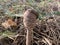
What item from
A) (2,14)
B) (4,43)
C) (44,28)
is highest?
(2,14)

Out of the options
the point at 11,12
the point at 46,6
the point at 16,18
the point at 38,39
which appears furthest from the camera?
the point at 46,6

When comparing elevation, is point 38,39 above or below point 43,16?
below

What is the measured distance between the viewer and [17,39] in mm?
1594

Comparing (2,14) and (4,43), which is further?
(2,14)

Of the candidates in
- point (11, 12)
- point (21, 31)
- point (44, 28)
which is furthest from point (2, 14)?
point (44, 28)

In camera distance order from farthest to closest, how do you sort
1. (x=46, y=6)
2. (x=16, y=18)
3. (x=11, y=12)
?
(x=46, y=6) → (x=11, y=12) → (x=16, y=18)

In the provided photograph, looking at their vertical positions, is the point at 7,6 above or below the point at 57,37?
above

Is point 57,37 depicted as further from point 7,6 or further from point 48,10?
point 7,6

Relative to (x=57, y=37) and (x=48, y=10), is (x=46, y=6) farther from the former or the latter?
(x=57, y=37)

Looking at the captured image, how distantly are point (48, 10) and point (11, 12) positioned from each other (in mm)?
Answer: 411

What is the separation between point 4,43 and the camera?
1604 mm

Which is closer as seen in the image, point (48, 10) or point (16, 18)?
point (16, 18)

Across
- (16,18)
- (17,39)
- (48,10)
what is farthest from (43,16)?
(17,39)

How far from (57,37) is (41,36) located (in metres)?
0.15
